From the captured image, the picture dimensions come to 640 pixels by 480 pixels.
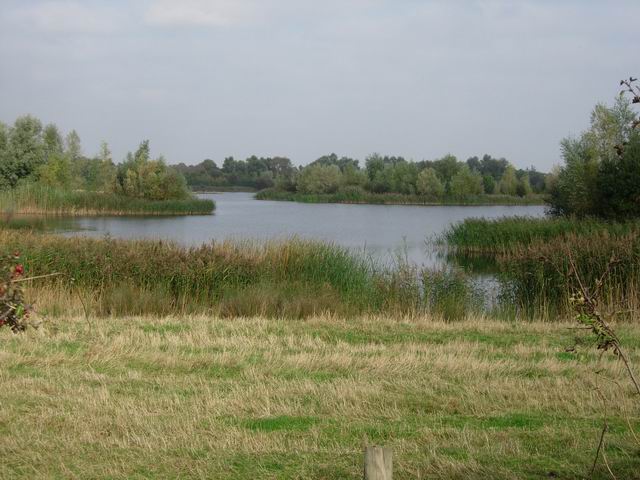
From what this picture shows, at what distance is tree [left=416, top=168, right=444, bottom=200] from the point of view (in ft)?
272

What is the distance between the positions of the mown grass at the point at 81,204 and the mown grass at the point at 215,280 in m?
26.5

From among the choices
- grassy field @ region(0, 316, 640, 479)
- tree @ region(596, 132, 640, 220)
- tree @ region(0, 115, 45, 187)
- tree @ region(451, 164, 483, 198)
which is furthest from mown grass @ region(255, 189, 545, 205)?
grassy field @ region(0, 316, 640, 479)

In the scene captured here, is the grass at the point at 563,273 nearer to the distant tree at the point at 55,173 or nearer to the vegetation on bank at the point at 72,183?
the vegetation on bank at the point at 72,183

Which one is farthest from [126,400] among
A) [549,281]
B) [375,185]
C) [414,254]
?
[375,185]

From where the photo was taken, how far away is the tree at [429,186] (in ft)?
272

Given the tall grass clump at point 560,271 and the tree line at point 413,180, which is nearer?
the tall grass clump at point 560,271

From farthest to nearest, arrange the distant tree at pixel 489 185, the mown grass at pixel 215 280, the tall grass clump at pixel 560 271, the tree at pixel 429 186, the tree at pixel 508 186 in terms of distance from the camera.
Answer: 1. the distant tree at pixel 489 185
2. the tree at pixel 508 186
3. the tree at pixel 429 186
4. the tall grass clump at pixel 560 271
5. the mown grass at pixel 215 280

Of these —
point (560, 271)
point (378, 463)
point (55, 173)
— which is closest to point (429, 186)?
point (55, 173)

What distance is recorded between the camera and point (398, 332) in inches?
372

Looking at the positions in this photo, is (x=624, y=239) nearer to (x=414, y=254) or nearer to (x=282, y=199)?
(x=414, y=254)

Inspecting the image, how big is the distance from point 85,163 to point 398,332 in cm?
7689

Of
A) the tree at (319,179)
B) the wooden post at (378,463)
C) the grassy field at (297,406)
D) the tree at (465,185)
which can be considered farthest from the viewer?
the tree at (319,179)

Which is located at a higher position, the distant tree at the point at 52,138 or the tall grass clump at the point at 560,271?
the distant tree at the point at 52,138

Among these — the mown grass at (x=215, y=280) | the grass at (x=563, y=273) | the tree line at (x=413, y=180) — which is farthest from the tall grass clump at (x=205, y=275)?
the tree line at (x=413, y=180)
